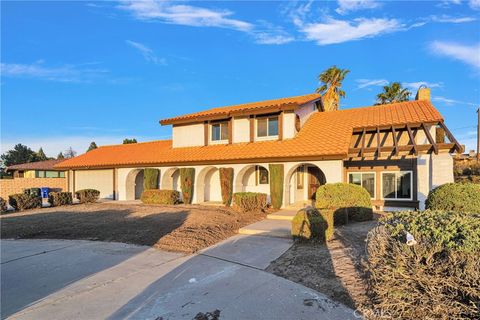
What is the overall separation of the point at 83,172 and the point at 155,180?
370 inches

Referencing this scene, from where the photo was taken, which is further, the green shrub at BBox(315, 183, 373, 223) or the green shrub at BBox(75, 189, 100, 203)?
the green shrub at BBox(75, 189, 100, 203)

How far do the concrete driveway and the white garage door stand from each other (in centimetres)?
1523

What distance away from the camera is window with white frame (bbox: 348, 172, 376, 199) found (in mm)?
14750

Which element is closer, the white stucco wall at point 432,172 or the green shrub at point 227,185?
the white stucco wall at point 432,172

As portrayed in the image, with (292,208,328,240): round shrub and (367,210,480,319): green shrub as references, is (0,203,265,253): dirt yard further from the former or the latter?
(367,210,480,319): green shrub

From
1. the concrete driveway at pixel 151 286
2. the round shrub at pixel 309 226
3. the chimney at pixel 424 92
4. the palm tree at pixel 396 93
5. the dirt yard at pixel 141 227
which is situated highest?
the palm tree at pixel 396 93

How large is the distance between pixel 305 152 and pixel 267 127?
385cm

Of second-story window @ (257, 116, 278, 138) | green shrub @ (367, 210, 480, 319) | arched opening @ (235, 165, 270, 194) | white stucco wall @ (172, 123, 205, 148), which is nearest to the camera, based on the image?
green shrub @ (367, 210, 480, 319)

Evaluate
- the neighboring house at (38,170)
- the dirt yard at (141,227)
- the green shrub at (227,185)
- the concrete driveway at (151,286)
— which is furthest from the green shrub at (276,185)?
the neighboring house at (38,170)

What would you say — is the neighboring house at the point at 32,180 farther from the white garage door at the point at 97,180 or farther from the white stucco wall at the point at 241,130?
the white stucco wall at the point at 241,130

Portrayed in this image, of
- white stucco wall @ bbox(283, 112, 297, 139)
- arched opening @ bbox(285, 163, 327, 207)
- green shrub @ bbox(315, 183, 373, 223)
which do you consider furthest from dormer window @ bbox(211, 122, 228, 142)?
green shrub @ bbox(315, 183, 373, 223)

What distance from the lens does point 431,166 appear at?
1353 cm

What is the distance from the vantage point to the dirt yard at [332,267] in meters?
4.64

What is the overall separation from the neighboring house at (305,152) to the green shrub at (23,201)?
198 inches
